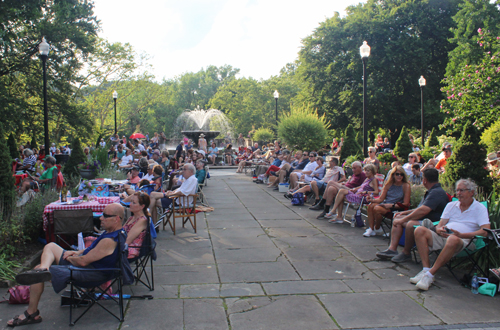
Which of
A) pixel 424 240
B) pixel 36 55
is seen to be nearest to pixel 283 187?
pixel 424 240

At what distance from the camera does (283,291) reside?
15.1 feet

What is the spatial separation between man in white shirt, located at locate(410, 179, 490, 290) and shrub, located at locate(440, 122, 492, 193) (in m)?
2.26

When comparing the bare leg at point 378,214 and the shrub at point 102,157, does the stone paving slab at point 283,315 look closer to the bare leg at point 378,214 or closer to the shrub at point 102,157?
the bare leg at point 378,214

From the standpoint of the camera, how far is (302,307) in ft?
13.6

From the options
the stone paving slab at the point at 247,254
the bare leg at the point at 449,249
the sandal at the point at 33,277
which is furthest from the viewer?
the stone paving slab at the point at 247,254

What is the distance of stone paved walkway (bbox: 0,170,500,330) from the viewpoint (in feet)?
12.6

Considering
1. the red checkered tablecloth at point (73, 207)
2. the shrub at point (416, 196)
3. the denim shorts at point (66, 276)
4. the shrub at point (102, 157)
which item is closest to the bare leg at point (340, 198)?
the shrub at point (416, 196)

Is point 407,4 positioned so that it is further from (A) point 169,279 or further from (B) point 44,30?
(A) point 169,279

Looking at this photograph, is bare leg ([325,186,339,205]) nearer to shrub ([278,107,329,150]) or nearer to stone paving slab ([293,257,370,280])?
stone paving slab ([293,257,370,280])

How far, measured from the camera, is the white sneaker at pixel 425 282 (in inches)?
182

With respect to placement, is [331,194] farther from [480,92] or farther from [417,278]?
[480,92]

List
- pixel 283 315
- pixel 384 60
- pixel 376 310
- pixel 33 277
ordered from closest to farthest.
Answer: pixel 33 277 → pixel 283 315 → pixel 376 310 → pixel 384 60

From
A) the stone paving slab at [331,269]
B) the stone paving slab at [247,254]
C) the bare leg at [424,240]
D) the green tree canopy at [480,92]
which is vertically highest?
the green tree canopy at [480,92]

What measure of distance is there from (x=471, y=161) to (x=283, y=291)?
4.56 metres
